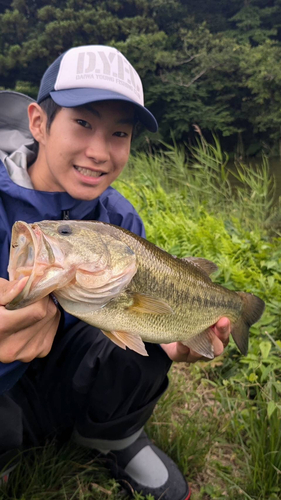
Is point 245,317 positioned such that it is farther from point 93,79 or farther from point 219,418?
point 93,79

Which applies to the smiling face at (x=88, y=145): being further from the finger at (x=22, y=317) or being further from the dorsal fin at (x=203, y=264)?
the finger at (x=22, y=317)

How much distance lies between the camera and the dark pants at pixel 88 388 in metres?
1.76

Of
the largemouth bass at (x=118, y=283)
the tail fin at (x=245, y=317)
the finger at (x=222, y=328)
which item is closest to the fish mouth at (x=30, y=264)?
the largemouth bass at (x=118, y=283)

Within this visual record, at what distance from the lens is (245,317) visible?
6.28ft

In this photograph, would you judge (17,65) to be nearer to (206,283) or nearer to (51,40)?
(51,40)

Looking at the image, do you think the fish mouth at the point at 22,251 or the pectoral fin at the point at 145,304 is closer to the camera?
the fish mouth at the point at 22,251

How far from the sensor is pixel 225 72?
84.0 feet

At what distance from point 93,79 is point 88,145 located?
0.31 metres

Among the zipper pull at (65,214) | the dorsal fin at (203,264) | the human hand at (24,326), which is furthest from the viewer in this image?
the zipper pull at (65,214)

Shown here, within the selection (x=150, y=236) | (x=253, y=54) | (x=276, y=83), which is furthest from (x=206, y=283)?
(x=253, y=54)

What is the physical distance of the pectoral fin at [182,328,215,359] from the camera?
1.72 m

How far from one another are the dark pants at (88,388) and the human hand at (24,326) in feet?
1.44

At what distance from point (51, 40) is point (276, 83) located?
16.4 m

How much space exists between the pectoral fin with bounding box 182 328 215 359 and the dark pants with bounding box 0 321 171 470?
0.20 m
